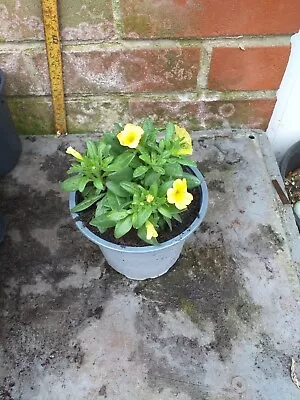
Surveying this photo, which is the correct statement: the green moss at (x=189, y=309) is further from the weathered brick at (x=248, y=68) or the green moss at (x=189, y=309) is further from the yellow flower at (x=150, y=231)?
the weathered brick at (x=248, y=68)

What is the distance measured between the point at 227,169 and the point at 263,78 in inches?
8.5

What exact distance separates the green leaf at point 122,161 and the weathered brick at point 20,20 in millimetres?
373

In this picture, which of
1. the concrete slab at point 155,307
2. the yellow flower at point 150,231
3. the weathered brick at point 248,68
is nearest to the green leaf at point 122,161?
the yellow flower at point 150,231

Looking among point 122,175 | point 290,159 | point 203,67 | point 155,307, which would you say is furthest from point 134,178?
point 290,159

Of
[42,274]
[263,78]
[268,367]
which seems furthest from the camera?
[263,78]

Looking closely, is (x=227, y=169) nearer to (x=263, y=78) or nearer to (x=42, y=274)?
(x=263, y=78)

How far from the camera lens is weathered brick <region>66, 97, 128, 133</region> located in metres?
1.15

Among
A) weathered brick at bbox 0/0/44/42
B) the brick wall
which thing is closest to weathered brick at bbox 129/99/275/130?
the brick wall

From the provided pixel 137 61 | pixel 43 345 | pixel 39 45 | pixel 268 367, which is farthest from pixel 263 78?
pixel 43 345

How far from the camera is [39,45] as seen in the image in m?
1.05

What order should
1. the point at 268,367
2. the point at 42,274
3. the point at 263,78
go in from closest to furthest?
1. the point at 268,367
2. the point at 42,274
3. the point at 263,78

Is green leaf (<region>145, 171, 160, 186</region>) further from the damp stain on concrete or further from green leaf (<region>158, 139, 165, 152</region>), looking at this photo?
the damp stain on concrete

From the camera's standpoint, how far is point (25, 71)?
3.58 feet

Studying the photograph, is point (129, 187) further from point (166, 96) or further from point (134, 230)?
point (166, 96)
